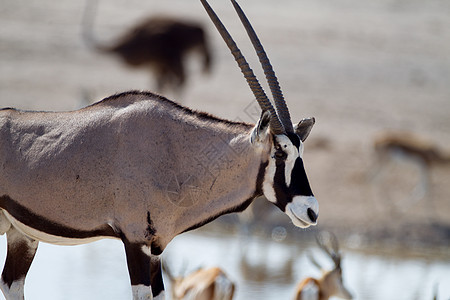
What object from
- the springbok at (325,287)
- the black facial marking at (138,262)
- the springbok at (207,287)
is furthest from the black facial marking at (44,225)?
Result: the springbok at (325,287)

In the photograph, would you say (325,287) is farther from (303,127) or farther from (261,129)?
(261,129)

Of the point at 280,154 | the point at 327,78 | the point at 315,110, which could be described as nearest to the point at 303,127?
the point at 280,154

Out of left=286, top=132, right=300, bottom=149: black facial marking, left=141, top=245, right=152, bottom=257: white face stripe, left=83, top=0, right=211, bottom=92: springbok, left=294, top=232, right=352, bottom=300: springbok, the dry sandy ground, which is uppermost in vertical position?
left=286, top=132, right=300, bottom=149: black facial marking

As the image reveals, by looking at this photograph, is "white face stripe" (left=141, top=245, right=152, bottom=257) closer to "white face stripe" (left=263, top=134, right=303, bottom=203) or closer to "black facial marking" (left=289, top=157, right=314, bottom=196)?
"white face stripe" (left=263, top=134, right=303, bottom=203)

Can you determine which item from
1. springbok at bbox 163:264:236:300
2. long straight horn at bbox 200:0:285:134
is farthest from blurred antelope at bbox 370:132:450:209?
long straight horn at bbox 200:0:285:134

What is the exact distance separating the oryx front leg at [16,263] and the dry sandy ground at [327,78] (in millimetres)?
7278

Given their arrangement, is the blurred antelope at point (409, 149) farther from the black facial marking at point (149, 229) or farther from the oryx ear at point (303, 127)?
the black facial marking at point (149, 229)

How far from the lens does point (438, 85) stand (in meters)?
21.2

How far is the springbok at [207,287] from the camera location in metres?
7.20

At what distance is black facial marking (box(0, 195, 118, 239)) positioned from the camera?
4609mm

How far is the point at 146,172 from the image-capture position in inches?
179

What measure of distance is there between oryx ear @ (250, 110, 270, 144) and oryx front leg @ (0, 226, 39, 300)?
1642mm

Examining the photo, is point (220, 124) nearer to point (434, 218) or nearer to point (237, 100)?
point (434, 218)

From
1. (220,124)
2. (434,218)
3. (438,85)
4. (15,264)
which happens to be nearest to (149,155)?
(220,124)
